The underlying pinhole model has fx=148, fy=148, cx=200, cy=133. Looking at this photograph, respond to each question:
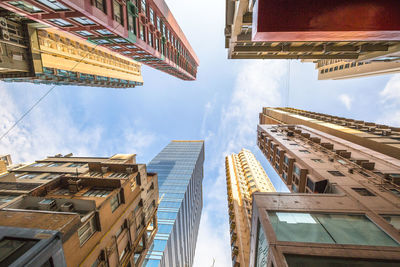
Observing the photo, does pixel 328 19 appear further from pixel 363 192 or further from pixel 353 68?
pixel 353 68

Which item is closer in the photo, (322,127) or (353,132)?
(353,132)

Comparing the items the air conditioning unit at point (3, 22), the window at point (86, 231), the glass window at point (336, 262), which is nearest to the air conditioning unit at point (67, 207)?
the window at point (86, 231)

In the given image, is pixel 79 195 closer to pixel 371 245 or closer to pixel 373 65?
pixel 371 245

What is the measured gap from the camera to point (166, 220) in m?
37.2

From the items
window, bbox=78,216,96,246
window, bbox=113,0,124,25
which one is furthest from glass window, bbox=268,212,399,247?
window, bbox=113,0,124,25

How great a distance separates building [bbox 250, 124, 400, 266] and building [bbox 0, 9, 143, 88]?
94.7ft

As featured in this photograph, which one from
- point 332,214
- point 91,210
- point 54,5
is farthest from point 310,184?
→ point 54,5

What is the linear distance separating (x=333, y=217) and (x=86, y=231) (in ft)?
59.6

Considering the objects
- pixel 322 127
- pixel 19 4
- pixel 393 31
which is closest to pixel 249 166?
pixel 322 127

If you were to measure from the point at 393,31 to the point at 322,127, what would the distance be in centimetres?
3654

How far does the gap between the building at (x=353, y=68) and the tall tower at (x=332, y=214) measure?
18.6m

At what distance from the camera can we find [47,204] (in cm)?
1206

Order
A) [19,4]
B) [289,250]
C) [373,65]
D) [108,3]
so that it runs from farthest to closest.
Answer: [373,65]
[108,3]
[19,4]
[289,250]

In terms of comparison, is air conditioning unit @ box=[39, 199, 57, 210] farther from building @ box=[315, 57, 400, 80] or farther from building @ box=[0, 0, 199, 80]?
building @ box=[315, 57, 400, 80]
